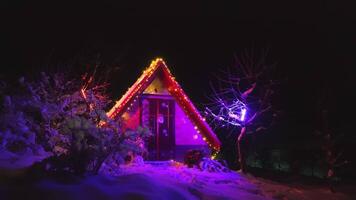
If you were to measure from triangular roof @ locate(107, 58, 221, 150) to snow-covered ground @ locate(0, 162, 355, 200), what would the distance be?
1.85 meters

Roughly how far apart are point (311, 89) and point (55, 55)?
672 inches

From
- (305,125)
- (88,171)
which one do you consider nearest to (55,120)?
(88,171)

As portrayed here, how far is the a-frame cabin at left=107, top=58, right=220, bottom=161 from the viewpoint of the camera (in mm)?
15766

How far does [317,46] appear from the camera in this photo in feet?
87.9

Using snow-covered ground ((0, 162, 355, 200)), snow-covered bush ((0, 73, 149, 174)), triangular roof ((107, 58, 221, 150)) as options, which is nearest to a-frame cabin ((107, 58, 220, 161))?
triangular roof ((107, 58, 221, 150))

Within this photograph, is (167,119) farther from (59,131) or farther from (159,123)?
(59,131)

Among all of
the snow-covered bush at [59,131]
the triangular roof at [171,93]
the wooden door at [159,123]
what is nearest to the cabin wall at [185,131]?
the wooden door at [159,123]

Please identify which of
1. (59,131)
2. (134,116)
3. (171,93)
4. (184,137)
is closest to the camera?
(59,131)

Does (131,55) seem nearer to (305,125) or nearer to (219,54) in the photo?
(219,54)

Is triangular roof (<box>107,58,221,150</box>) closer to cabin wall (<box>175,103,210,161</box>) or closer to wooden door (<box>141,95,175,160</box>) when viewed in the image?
cabin wall (<box>175,103,210,161</box>)

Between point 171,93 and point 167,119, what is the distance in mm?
1155

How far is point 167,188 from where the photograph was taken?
8.35 m

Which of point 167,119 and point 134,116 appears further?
point 167,119

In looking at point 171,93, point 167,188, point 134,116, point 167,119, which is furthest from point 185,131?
point 167,188
